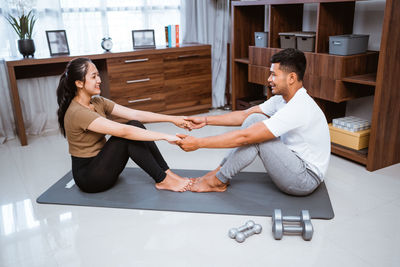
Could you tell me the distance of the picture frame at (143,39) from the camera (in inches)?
152

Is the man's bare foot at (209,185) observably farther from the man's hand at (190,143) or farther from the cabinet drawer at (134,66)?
the cabinet drawer at (134,66)

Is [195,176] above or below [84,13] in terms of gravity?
below

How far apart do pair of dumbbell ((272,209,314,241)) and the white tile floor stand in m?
0.04

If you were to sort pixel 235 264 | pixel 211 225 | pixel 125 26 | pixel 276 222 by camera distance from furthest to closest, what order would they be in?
pixel 125 26 → pixel 211 225 → pixel 276 222 → pixel 235 264

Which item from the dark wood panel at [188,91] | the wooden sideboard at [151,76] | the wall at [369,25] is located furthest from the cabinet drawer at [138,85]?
the wall at [369,25]

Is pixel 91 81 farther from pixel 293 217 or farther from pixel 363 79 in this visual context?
pixel 363 79

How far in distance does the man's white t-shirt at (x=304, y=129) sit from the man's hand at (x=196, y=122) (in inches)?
24.2

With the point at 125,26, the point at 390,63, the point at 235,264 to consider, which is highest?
the point at 125,26

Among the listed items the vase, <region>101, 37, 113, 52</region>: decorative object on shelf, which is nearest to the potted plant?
the vase

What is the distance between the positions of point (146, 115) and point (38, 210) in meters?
0.91

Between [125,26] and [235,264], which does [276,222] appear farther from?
[125,26]

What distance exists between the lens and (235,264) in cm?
169

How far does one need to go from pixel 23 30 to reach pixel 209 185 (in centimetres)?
228

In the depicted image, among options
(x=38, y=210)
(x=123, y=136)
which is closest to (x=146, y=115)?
(x=123, y=136)
